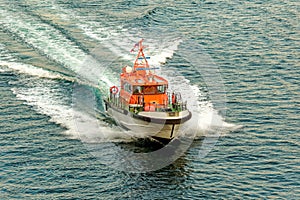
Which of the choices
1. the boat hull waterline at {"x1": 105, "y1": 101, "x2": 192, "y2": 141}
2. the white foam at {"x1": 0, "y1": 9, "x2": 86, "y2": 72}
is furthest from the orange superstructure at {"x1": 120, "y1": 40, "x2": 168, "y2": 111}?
the white foam at {"x1": 0, "y1": 9, "x2": 86, "y2": 72}

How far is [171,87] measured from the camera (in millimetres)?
68250

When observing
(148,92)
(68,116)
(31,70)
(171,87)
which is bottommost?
(68,116)

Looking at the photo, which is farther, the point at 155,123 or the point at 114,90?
the point at 114,90

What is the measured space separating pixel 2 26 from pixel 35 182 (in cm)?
3885

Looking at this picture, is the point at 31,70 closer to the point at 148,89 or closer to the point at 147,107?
the point at 148,89

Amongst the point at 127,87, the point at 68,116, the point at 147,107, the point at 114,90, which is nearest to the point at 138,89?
the point at 127,87

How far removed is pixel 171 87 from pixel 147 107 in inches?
511

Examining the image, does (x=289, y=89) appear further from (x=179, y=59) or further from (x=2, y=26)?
(x=2, y=26)

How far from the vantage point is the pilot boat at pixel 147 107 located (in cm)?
5412

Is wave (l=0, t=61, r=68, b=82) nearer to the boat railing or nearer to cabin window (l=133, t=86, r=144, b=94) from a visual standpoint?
cabin window (l=133, t=86, r=144, b=94)

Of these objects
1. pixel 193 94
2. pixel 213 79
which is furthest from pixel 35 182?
pixel 213 79

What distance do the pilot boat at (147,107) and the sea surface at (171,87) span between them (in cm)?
152

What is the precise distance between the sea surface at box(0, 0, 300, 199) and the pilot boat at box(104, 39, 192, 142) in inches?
59.8

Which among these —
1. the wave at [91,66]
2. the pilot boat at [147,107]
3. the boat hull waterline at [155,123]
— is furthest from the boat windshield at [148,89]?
the wave at [91,66]
